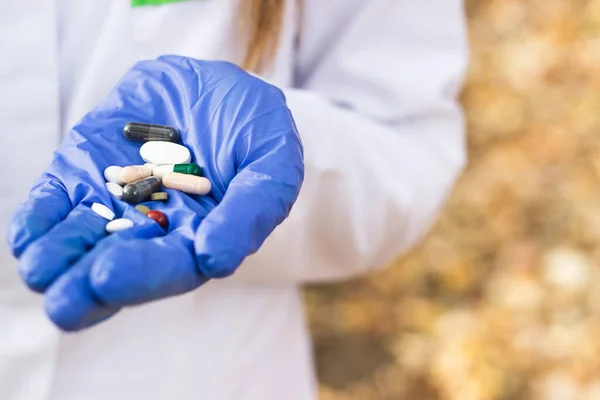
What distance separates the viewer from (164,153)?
26.0 inches

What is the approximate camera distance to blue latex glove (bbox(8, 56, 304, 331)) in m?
0.52

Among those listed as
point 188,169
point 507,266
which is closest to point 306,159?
point 188,169

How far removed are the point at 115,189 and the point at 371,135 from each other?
0.39m

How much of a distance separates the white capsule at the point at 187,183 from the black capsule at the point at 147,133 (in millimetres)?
43

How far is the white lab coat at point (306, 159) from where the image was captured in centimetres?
76

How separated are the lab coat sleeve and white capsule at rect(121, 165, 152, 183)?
21 centimetres

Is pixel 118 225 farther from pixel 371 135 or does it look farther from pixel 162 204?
pixel 371 135

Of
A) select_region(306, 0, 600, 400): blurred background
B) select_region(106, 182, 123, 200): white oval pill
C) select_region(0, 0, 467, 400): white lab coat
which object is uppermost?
select_region(106, 182, 123, 200): white oval pill

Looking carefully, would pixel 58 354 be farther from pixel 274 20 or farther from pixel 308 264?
pixel 274 20

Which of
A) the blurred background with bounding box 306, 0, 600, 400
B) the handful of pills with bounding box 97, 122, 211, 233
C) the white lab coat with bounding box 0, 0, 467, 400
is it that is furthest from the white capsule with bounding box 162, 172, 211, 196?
the blurred background with bounding box 306, 0, 600, 400

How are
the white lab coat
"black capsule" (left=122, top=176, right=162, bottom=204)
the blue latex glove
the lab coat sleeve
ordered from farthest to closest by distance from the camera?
the lab coat sleeve < the white lab coat < "black capsule" (left=122, top=176, right=162, bottom=204) < the blue latex glove

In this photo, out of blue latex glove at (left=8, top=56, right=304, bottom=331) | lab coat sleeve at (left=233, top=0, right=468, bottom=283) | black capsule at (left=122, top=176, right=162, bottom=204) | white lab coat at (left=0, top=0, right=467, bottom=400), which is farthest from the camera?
lab coat sleeve at (left=233, top=0, right=468, bottom=283)

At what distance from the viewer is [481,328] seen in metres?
1.96

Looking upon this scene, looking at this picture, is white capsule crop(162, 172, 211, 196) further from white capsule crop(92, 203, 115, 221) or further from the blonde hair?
the blonde hair
